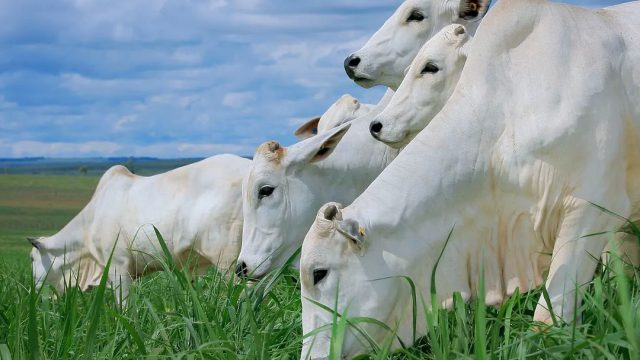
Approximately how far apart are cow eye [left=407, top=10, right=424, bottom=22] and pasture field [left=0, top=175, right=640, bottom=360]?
2371 millimetres

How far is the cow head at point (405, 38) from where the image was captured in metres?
7.63

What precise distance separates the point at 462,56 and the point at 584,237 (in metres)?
1.61

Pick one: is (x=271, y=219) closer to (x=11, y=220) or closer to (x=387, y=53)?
(x=387, y=53)

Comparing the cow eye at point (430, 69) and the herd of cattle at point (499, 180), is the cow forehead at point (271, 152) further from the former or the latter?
Answer: the cow eye at point (430, 69)

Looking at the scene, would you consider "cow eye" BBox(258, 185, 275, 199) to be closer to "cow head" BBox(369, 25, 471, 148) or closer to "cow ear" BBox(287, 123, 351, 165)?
"cow ear" BBox(287, 123, 351, 165)

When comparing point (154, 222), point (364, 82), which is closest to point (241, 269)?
point (364, 82)

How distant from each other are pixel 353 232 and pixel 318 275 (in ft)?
0.88

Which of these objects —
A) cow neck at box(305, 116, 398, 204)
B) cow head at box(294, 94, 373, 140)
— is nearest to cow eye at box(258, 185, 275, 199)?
cow neck at box(305, 116, 398, 204)

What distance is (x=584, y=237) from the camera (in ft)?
16.6

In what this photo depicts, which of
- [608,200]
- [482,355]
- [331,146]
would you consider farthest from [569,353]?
[331,146]

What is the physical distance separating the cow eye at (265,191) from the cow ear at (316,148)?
25 centimetres

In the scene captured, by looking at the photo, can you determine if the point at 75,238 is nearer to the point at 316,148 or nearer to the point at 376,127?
the point at 316,148

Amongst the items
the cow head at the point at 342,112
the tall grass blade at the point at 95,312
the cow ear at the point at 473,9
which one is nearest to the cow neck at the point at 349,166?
the cow head at the point at 342,112

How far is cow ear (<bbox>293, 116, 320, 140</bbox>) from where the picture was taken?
937 centimetres
